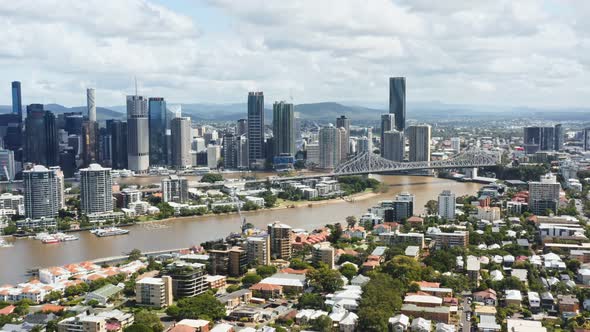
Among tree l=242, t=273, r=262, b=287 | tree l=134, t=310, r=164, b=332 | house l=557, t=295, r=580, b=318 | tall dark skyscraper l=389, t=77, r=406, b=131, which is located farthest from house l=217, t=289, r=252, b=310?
tall dark skyscraper l=389, t=77, r=406, b=131

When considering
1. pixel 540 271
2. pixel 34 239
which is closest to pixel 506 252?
pixel 540 271

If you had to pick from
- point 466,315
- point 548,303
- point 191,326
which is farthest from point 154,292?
point 548,303

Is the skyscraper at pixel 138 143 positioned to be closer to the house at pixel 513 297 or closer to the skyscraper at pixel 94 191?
the skyscraper at pixel 94 191

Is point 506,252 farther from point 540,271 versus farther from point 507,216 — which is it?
point 507,216

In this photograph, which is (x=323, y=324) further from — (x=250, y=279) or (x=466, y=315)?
(x=250, y=279)

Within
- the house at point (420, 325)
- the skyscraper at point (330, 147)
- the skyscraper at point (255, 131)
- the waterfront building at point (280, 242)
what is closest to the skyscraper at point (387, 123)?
the skyscraper at point (330, 147)

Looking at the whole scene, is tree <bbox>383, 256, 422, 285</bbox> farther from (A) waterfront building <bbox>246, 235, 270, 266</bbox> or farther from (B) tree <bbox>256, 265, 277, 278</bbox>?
(A) waterfront building <bbox>246, 235, 270, 266</bbox>
